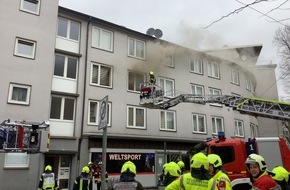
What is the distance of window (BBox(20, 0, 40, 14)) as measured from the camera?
54.2ft

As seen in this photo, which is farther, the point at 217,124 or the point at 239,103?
the point at 217,124

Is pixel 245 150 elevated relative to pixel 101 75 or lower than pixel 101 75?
lower

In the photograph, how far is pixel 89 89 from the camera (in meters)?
18.0

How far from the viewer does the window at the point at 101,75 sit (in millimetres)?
18688

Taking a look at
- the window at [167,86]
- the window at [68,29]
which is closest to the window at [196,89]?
the window at [167,86]

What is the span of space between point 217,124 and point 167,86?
226 inches

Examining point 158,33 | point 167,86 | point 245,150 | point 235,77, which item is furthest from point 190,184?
point 235,77

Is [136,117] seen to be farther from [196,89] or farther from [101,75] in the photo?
[196,89]

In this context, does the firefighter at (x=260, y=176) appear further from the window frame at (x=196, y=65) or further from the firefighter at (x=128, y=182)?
the window frame at (x=196, y=65)

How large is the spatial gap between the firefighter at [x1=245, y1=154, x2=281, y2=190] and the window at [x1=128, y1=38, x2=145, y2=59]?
17217mm

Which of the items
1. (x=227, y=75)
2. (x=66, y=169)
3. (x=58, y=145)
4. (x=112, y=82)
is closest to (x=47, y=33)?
(x=112, y=82)

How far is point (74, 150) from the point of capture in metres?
16.4

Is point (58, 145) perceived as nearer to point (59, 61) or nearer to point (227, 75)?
point (59, 61)

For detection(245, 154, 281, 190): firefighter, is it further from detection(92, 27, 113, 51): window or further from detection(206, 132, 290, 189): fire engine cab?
detection(92, 27, 113, 51): window
